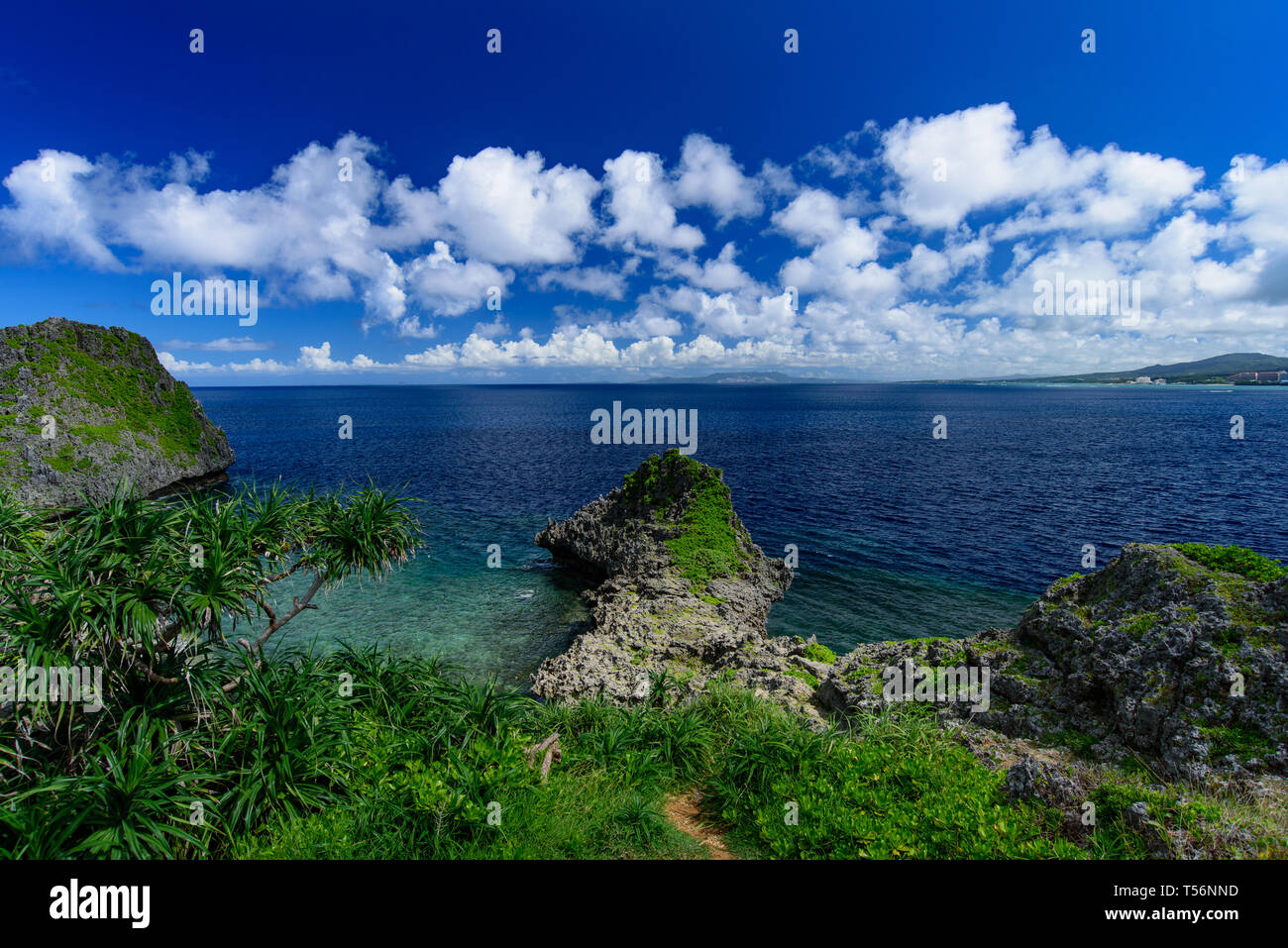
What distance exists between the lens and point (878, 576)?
113 feet

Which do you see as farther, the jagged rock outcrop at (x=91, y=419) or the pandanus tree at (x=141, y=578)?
the jagged rock outcrop at (x=91, y=419)

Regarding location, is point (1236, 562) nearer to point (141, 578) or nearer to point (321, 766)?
point (321, 766)

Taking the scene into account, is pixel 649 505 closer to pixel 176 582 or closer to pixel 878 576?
pixel 878 576

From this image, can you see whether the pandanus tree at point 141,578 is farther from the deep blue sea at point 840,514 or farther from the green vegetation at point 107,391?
the green vegetation at point 107,391

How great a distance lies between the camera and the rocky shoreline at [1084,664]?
11172mm

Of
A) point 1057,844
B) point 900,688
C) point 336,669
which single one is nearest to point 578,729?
point 336,669

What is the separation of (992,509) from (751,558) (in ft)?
103

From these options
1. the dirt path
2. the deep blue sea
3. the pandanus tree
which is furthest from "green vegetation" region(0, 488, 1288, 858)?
the deep blue sea

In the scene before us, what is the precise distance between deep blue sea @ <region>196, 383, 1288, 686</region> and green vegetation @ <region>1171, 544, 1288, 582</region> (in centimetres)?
1369

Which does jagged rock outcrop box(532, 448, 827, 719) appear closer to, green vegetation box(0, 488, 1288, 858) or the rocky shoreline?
the rocky shoreline

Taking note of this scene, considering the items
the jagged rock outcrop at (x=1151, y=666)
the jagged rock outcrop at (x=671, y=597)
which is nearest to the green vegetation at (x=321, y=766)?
the jagged rock outcrop at (x=1151, y=666)

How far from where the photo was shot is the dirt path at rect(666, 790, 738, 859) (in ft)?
33.7

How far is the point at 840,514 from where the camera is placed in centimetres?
4912

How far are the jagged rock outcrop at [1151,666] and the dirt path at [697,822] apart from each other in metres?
5.97
